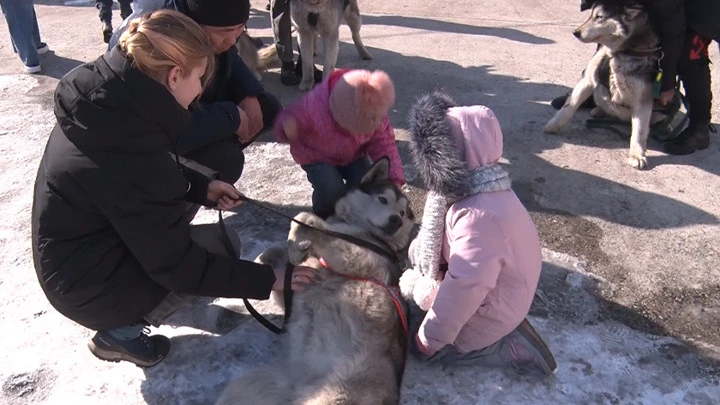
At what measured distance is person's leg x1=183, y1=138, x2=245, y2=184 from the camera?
316 cm

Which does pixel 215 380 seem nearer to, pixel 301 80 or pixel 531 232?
pixel 531 232

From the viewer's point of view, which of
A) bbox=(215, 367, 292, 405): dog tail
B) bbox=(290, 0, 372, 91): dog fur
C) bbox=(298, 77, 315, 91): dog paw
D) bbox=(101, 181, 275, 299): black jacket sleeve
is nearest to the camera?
bbox=(101, 181, 275, 299): black jacket sleeve

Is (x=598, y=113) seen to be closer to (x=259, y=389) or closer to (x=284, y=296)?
(x=284, y=296)

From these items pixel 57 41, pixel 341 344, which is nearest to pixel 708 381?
pixel 341 344

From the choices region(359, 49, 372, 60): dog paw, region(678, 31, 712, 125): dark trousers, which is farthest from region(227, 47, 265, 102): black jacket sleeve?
region(678, 31, 712, 125): dark trousers

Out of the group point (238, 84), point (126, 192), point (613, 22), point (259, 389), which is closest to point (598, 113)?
point (613, 22)

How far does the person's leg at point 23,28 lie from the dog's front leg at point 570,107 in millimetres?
5016

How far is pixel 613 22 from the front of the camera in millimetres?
4219

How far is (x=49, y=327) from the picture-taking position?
2760 millimetres

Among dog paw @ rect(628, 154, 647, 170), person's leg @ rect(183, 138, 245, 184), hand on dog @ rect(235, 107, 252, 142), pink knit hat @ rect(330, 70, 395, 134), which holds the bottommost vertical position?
dog paw @ rect(628, 154, 647, 170)

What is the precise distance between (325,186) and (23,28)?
416 cm

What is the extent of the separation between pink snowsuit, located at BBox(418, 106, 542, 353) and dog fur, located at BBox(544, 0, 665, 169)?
2.49 meters

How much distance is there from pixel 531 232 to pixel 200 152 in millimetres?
1885

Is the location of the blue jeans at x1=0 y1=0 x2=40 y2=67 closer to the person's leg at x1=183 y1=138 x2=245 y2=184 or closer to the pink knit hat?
the person's leg at x1=183 y1=138 x2=245 y2=184
